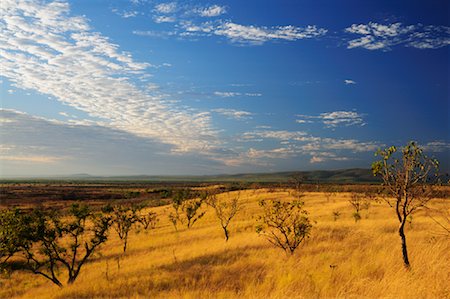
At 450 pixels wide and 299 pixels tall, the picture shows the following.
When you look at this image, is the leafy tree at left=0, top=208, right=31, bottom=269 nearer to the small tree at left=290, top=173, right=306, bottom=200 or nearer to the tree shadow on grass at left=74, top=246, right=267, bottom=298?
the tree shadow on grass at left=74, top=246, right=267, bottom=298

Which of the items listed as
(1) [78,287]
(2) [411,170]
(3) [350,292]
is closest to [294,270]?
(3) [350,292]

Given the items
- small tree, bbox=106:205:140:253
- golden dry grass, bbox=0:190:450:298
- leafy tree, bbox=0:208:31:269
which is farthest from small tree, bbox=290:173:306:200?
leafy tree, bbox=0:208:31:269

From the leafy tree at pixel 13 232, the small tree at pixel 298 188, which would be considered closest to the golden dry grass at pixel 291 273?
the leafy tree at pixel 13 232

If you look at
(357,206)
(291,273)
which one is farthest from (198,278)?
(357,206)

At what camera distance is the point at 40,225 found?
1873cm

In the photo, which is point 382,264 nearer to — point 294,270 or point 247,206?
point 294,270

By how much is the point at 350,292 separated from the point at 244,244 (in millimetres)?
14437

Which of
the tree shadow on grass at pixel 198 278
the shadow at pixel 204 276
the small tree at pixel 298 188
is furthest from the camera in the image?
the small tree at pixel 298 188

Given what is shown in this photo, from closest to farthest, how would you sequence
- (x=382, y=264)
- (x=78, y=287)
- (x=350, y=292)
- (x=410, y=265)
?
(x=350, y=292) → (x=410, y=265) → (x=382, y=264) → (x=78, y=287)

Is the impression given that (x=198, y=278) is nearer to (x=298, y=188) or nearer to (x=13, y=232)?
(x=13, y=232)

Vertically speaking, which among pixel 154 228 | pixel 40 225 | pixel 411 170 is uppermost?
pixel 411 170

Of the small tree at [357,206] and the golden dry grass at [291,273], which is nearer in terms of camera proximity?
the golden dry grass at [291,273]

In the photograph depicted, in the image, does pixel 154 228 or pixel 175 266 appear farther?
pixel 154 228

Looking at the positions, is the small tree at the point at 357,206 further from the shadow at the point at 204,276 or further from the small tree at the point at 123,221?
the small tree at the point at 123,221
